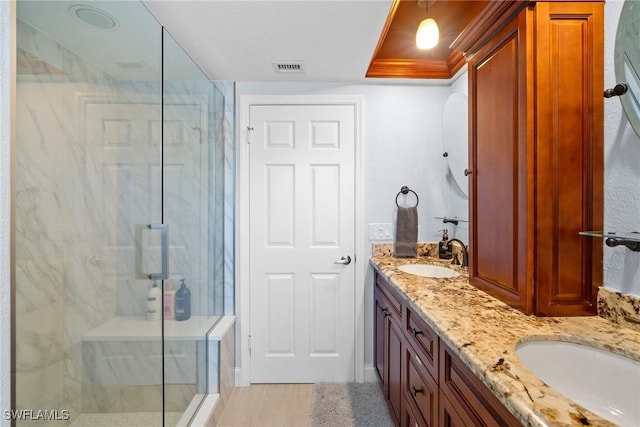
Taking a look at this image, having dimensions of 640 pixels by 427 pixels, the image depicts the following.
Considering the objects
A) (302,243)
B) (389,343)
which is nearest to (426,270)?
(389,343)

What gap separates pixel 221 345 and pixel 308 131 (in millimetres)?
A: 1640

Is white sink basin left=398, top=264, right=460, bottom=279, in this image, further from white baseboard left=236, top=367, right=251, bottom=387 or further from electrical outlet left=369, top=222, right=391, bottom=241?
white baseboard left=236, top=367, right=251, bottom=387

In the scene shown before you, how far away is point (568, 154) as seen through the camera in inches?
41.4

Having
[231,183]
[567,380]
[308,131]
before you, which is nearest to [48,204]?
[231,183]

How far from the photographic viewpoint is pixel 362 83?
2234mm

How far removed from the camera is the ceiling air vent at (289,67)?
6.25 feet

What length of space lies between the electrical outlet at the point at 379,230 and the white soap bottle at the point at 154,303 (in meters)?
1.47

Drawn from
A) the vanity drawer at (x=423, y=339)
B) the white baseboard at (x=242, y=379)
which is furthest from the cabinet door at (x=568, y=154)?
the white baseboard at (x=242, y=379)

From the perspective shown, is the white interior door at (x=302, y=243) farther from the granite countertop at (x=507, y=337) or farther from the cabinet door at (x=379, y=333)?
the granite countertop at (x=507, y=337)

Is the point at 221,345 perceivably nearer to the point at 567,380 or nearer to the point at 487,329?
the point at 487,329

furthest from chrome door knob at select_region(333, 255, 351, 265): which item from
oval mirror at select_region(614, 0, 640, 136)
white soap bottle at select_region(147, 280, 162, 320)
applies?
oval mirror at select_region(614, 0, 640, 136)

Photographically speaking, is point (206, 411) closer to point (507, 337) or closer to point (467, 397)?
point (467, 397)

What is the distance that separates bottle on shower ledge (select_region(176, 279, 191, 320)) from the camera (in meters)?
1.74

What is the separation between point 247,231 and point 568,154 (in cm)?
189
